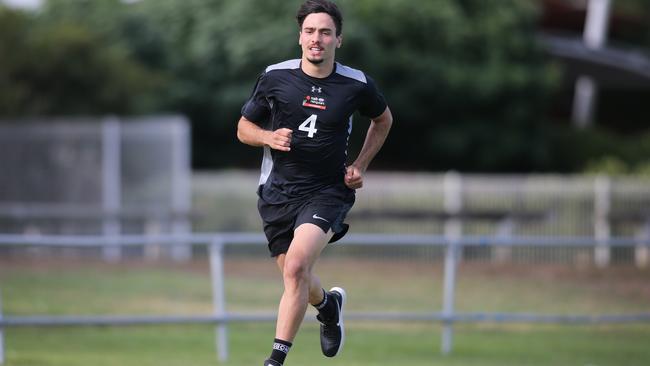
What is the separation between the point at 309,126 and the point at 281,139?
0.89 feet

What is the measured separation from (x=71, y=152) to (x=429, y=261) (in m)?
7.68

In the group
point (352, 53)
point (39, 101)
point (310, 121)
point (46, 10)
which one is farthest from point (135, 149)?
point (310, 121)

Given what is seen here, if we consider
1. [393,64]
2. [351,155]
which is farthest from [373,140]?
[393,64]

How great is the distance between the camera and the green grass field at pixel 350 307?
1257 centimetres

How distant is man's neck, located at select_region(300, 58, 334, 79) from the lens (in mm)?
7888

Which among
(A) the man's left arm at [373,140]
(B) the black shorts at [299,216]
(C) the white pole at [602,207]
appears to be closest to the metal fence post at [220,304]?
(B) the black shorts at [299,216]

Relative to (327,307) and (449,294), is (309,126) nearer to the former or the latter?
(327,307)

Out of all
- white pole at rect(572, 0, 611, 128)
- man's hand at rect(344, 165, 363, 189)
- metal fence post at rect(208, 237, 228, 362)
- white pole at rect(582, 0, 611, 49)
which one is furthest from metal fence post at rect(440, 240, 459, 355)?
white pole at rect(582, 0, 611, 49)

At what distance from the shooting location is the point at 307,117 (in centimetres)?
790

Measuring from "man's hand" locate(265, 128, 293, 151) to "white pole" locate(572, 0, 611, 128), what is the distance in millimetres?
35266

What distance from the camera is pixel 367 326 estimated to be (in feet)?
52.2

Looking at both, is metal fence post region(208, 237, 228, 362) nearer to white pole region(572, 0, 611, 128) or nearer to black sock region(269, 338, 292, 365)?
black sock region(269, 338, 292, 365)

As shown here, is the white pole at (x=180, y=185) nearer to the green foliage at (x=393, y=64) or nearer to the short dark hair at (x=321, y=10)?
the green foliage at (x=393, y=64)

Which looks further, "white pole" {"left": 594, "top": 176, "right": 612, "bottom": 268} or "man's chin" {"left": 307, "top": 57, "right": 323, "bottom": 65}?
"white pole" {"left": 594, "top": 176, "right": 612, "bottom": 268}
